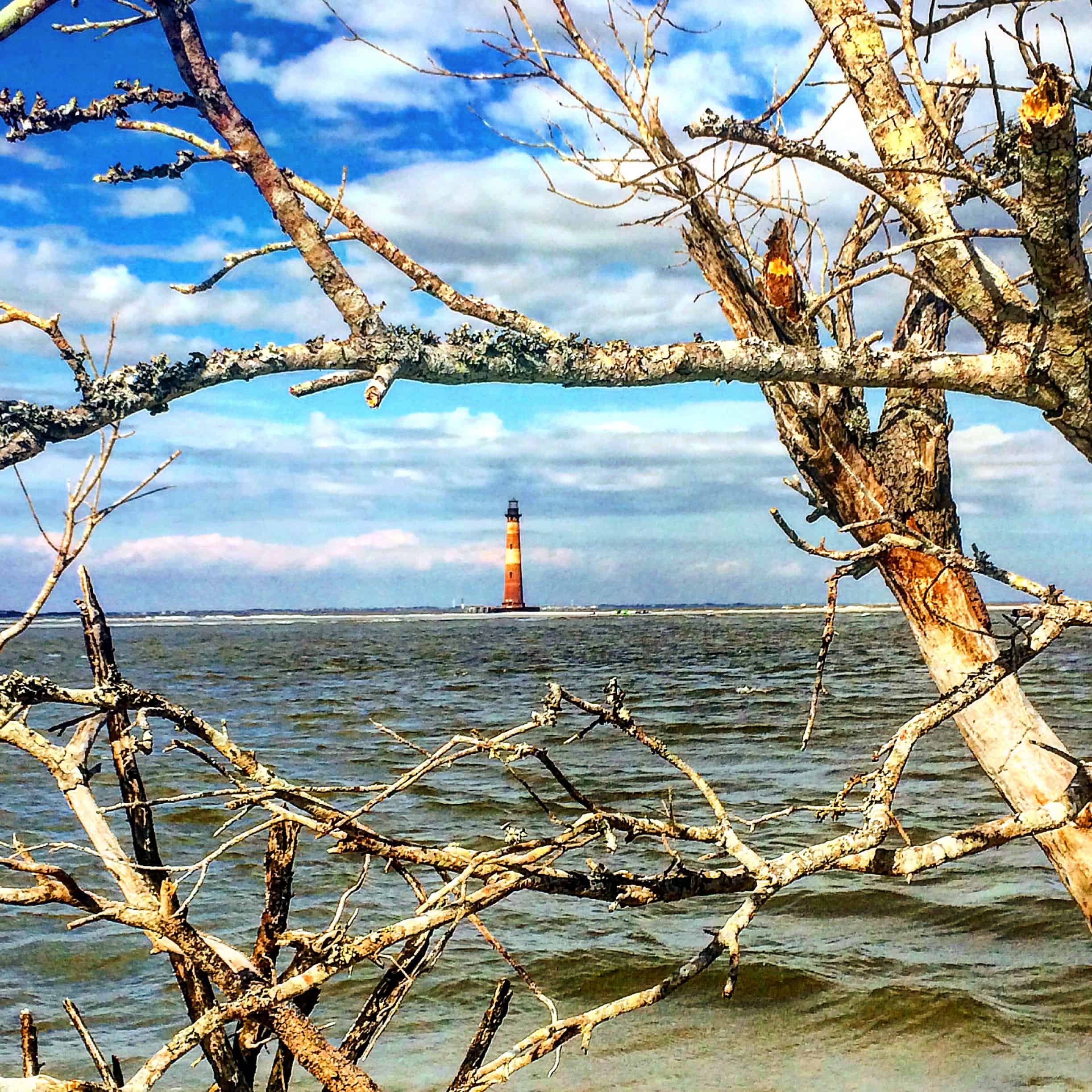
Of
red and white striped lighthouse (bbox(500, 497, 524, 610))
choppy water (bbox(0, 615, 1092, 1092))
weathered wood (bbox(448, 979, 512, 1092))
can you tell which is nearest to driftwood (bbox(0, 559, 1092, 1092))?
weathered wood (bbox(448, 979, 512, 1092))

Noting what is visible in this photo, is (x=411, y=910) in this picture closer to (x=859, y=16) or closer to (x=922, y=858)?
(x=922, y=858)

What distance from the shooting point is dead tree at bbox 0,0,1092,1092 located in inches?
107

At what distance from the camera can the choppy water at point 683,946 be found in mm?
6719

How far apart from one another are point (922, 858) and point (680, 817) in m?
9.97

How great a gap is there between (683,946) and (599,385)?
22.3ft

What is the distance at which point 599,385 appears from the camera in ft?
10.6

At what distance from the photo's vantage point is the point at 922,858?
2.96 m

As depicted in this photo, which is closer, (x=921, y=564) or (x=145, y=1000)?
(x=921, y=564)

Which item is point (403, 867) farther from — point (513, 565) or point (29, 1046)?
point (513, 565)

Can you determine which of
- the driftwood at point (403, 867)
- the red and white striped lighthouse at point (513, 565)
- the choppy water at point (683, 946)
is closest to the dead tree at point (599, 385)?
the driftwood at point (403, 867)

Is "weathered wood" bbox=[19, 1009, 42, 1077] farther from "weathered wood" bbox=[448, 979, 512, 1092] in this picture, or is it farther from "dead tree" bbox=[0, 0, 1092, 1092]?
"weathered wood" bbox=[448, 979, 512, 1092]

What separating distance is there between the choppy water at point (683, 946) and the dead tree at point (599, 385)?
121cm

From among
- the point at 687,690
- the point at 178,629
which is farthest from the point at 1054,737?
the point at 178,629

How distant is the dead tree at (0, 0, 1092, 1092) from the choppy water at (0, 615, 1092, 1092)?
1.21 m
